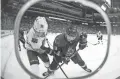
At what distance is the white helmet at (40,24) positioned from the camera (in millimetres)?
1611

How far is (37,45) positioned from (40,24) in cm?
14

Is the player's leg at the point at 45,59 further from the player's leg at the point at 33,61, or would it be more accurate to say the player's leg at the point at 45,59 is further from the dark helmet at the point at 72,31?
the dark helmet at the point at 72,31

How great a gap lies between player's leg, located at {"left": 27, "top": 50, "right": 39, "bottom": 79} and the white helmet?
0.50ft

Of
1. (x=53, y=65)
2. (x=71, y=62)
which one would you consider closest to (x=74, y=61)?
(x=71, y=62)

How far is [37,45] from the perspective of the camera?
166 cm

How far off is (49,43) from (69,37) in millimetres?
131

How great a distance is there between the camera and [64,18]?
1.63m

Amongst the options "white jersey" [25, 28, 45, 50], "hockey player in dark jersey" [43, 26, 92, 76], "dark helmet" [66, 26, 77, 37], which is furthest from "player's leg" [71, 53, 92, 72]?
"white jersey" [25, 28, 45, 50]

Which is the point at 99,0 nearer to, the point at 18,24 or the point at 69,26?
the point at 69,26

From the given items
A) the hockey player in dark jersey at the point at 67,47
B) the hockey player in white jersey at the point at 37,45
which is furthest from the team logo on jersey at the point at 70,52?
the hockey player in white jersey at the point at 37,45

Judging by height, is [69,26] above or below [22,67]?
above

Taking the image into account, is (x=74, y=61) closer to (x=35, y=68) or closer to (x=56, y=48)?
(x=56, y=48)

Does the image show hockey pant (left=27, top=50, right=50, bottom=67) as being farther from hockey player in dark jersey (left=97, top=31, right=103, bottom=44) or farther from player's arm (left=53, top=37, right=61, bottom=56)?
hockey player in dark jersey (left=97, top=31, right=103, bottom=44)

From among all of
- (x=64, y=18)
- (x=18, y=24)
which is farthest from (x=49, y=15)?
(x=18, y=24)
